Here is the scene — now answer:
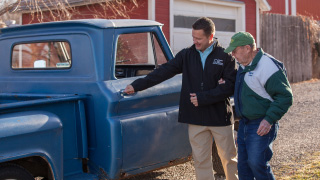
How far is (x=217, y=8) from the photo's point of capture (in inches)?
549

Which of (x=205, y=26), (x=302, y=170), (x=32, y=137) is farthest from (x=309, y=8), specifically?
(x=32, y=137)

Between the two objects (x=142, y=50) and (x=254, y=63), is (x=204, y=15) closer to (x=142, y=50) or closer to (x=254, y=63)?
(x=142, y=50)

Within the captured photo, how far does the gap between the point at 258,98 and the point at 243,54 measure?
0.38 metres

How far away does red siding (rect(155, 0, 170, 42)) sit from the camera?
1211 centimetres

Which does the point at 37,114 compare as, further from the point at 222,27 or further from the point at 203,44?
the point at 222,27

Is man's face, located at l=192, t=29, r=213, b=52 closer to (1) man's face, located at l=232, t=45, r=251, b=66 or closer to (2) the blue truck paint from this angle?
(1) man's face, located at l=232, t=45, r=251, b=66

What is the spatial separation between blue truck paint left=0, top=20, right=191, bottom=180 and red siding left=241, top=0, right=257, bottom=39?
10744 mm

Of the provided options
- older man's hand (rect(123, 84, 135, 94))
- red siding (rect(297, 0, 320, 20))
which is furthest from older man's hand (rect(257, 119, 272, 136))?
red siding (rect(297, 0, 320, 20))

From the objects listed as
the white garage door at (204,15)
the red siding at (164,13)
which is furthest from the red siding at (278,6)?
the red siding at (164,13)

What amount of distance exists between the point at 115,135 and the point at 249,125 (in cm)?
110

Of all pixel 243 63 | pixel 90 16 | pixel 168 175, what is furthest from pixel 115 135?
pixel 90 16

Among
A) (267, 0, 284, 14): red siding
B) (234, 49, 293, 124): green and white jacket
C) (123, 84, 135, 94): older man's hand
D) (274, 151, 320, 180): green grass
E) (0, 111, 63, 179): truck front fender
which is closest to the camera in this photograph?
(0, 111, 63, 179): truck front fender

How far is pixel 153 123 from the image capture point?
165 inches

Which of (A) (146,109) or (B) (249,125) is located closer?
(B) (249,125)
